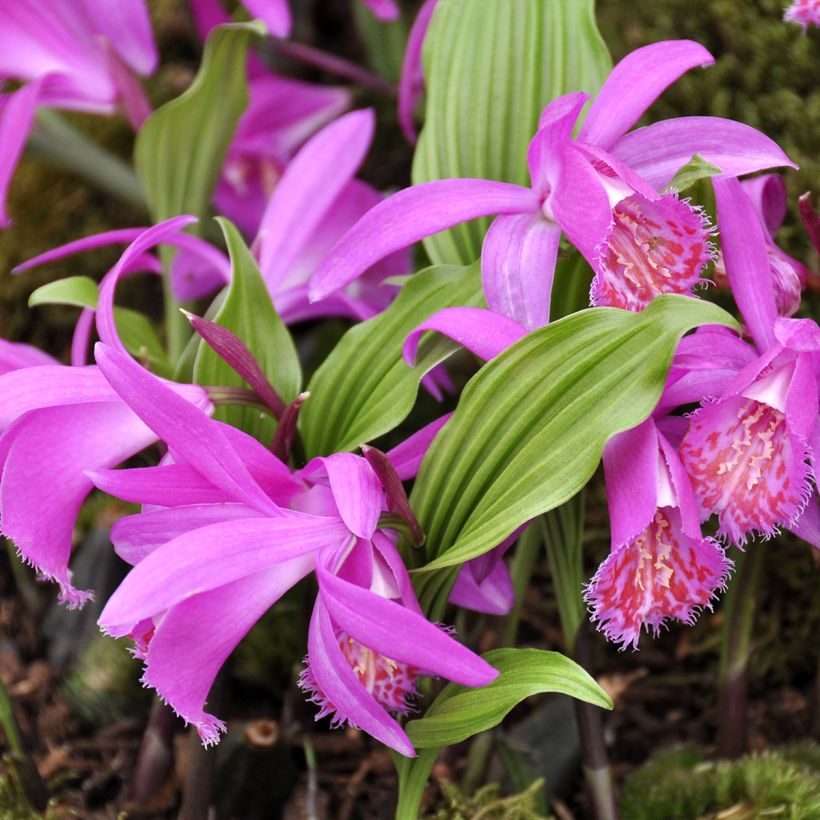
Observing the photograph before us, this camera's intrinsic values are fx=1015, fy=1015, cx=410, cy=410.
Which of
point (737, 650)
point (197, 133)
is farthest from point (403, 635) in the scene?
point (197, 133)

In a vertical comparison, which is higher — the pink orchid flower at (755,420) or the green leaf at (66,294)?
the green leaf at (66,294)

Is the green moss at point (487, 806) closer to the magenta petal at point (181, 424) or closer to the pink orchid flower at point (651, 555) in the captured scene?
the pink orchid flower at point (651, 555)

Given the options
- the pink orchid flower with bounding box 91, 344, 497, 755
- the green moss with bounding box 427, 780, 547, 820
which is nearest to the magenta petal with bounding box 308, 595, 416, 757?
the pink orchid flower with bounding box 91, 344, 497, 755

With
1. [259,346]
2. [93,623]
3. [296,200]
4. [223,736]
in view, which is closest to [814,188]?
[296,200]

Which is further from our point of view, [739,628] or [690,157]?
[739,628]

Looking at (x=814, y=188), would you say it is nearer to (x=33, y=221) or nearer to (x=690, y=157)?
(x=690, y=157)

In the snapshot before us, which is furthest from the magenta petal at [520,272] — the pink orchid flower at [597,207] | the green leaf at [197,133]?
the green leaf at [197,133]
